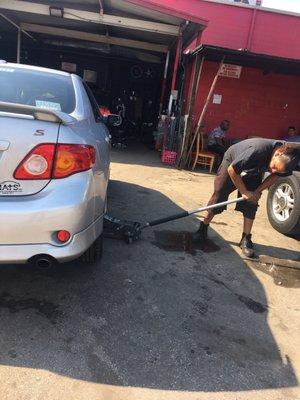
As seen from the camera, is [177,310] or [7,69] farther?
[7,69]

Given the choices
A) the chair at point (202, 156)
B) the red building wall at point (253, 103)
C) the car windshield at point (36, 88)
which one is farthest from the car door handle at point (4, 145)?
the red building wall at point (253, 103)

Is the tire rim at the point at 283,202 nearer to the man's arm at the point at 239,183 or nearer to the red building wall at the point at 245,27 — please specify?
the man's arm at the point at 239,183

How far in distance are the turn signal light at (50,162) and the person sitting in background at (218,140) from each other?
A: 8.96 meters

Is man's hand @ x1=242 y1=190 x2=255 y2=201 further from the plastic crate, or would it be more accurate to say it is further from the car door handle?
the plastic crate

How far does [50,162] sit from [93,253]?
1146 mm

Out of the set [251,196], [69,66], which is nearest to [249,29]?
[69,66]

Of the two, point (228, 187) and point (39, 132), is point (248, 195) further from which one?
point (39, 132)

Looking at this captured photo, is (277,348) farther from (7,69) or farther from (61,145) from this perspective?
(7,69)

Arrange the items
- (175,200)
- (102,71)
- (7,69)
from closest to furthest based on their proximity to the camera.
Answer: (7,69), (175,200), (102,71)

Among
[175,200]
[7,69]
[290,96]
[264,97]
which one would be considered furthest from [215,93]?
[7,69]

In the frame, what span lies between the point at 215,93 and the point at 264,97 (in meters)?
1.48

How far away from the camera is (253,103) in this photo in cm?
1261

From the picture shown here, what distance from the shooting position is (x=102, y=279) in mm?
3666

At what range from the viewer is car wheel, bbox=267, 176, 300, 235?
540 centimetres
